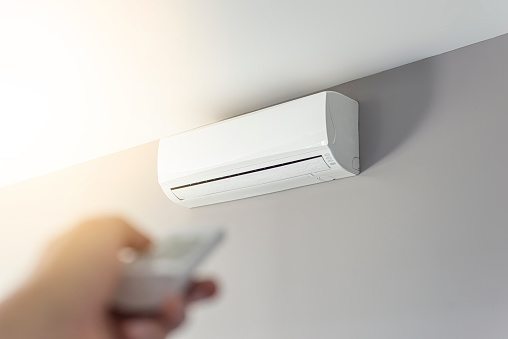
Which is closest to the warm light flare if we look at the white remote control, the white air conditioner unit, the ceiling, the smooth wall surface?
the ceiling

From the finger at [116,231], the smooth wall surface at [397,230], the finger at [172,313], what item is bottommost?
the finger at [172,313]

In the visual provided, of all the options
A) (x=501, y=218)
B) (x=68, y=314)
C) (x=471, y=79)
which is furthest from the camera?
(x=471, y=79)

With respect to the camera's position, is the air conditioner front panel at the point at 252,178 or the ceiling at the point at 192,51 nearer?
the ceiling at the point at 192,51

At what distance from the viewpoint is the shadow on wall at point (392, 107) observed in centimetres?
139

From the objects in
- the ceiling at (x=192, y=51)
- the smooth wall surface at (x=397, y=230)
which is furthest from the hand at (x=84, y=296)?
the ceiling at (x=192, y=51)

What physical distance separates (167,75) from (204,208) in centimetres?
43

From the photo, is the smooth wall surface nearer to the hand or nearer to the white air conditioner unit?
the white air conditioner unit

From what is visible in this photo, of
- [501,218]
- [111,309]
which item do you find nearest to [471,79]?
[501,218]

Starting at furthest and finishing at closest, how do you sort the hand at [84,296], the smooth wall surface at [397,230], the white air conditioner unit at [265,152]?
the white air conditioner unit at [265,152] → the smooth wall surface at [397,230] → the hand at [84,296]

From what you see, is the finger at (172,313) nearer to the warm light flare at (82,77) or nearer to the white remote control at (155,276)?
the white remote control at (155,276)

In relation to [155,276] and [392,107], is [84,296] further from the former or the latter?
[392,107]

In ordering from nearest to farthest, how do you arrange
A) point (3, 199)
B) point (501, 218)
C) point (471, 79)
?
point (501, 218)
point (471, 79)
point (3, 199)

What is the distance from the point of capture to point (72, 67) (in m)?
1.48

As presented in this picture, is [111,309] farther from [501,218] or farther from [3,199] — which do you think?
[3,199]
